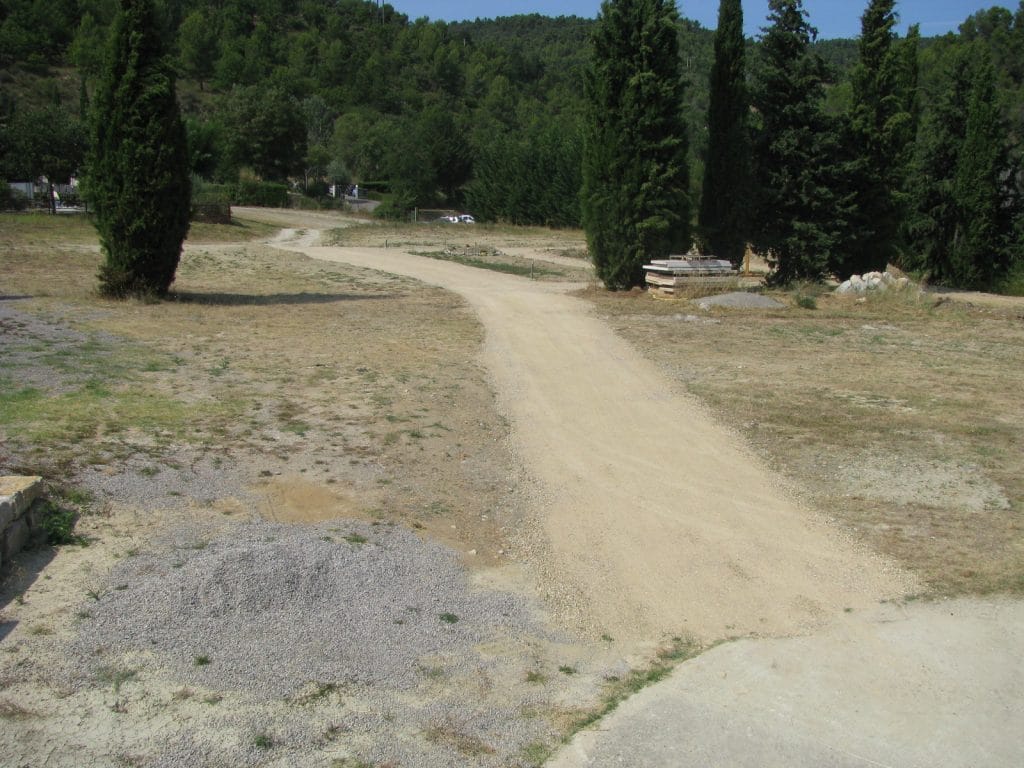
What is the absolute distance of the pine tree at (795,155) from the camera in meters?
19.5

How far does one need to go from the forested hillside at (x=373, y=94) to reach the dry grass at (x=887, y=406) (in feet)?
20.6

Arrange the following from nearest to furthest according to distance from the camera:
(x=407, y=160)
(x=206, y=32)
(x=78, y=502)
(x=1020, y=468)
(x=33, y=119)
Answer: (x=78, y=502), (x=1020, y=468), (x=33, y=119), (x=407, y=160), (x=206, y=32)

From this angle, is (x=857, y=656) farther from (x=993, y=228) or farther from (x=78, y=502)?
(x=993, y=228)

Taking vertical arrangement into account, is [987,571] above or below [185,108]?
below

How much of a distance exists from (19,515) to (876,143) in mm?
19794

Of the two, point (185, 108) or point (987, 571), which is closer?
point (987, 571)

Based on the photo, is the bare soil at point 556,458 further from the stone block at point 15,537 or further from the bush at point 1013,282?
the bush at point 1013,282

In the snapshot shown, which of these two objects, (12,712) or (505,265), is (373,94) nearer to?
(505,265)

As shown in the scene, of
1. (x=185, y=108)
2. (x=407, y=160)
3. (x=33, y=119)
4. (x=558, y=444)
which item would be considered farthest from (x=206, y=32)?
(x=558, y=444)

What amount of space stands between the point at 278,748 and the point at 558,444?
17.0 ft

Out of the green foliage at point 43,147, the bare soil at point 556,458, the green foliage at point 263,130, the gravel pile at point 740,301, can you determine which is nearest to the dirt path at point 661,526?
the bare soil at point 556,458

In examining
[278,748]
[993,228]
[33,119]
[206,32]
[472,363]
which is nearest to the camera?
[278,748]

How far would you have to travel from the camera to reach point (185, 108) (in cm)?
9031

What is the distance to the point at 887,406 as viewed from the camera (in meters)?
10.2
